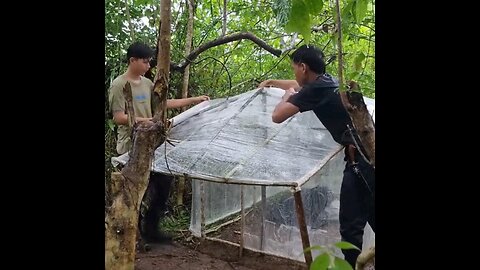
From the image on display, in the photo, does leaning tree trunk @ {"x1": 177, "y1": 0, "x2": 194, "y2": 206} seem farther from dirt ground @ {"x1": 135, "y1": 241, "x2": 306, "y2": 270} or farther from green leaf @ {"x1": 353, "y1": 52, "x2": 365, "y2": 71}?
green leaf @ {"x1": 353, "y1": 52, "x2": 365, "y2": 71}

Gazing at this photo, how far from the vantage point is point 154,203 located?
1.20 metres

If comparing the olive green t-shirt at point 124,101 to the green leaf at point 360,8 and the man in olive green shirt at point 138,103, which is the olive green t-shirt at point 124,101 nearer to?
the man in olive green shirt at point 138,103

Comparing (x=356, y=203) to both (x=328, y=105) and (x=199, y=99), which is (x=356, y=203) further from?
(x=199, y=99)

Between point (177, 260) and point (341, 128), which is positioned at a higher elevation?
point (341, 128)

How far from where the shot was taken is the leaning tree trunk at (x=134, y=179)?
1.07 m

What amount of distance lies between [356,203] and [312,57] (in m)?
0.34

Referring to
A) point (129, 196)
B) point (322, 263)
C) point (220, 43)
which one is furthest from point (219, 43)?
point (322, 263)

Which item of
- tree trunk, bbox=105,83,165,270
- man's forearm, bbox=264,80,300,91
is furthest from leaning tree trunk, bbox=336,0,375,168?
tree trunk, bbox=105,83,165,270

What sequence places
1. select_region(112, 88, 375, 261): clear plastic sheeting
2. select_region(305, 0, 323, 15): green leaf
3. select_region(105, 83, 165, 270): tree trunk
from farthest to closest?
select_region(112, 88, 375, 261): clear plastic sheeting < select_region(105, 83, 165, 270): tree trunk < select_region(305, 0, 323, 15): green leaf

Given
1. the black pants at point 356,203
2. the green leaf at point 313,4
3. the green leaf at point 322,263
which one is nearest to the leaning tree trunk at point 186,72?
the black pants at point 356,203

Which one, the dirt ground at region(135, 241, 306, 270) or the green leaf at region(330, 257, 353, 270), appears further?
the dirt ground at region(135, 241, 306, 270)

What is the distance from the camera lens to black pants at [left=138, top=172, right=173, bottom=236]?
46.4 inches
